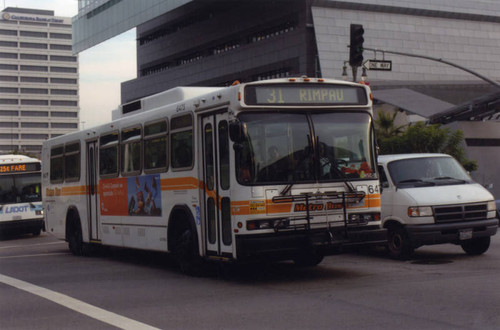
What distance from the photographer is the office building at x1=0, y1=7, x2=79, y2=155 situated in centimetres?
16112

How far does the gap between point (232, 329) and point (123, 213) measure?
7.99m

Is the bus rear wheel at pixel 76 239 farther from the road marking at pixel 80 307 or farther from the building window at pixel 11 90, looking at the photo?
the building window at pixel 11 90

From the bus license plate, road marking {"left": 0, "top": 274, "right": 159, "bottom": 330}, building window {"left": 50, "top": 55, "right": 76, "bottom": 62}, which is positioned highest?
building window {"left": 50, "top": 55, "right": 76, "bottom": 62}

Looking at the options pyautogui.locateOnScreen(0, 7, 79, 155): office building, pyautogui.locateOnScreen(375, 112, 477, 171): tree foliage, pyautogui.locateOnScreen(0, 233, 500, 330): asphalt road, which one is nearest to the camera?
pyautogui.locateOnScreen(0, 233, 500, 330): asphalt road

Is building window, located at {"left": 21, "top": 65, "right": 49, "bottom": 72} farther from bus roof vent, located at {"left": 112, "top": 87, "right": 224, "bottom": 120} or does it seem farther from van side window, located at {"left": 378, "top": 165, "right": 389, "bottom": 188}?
van side window, located at {"left": 378, "top": 165, "right": 389, "bottom": 188}

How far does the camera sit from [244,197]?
11.1 m

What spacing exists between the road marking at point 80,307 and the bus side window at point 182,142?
2963 millimetres

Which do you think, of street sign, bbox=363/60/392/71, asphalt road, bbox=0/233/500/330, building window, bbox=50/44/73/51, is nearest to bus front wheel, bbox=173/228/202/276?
asphalt road, bbox=0/233/500/330

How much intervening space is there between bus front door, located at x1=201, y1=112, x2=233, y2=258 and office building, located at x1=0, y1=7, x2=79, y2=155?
497 feet

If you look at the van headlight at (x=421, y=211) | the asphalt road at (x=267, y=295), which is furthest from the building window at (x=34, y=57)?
the van headlight at (x=421, y=211)

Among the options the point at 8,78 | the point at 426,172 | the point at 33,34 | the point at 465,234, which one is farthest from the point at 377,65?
the point at 33,34

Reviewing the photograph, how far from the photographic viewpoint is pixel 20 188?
2728cm

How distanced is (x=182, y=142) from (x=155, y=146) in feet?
3.89

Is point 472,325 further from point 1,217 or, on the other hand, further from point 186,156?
point 1,217
